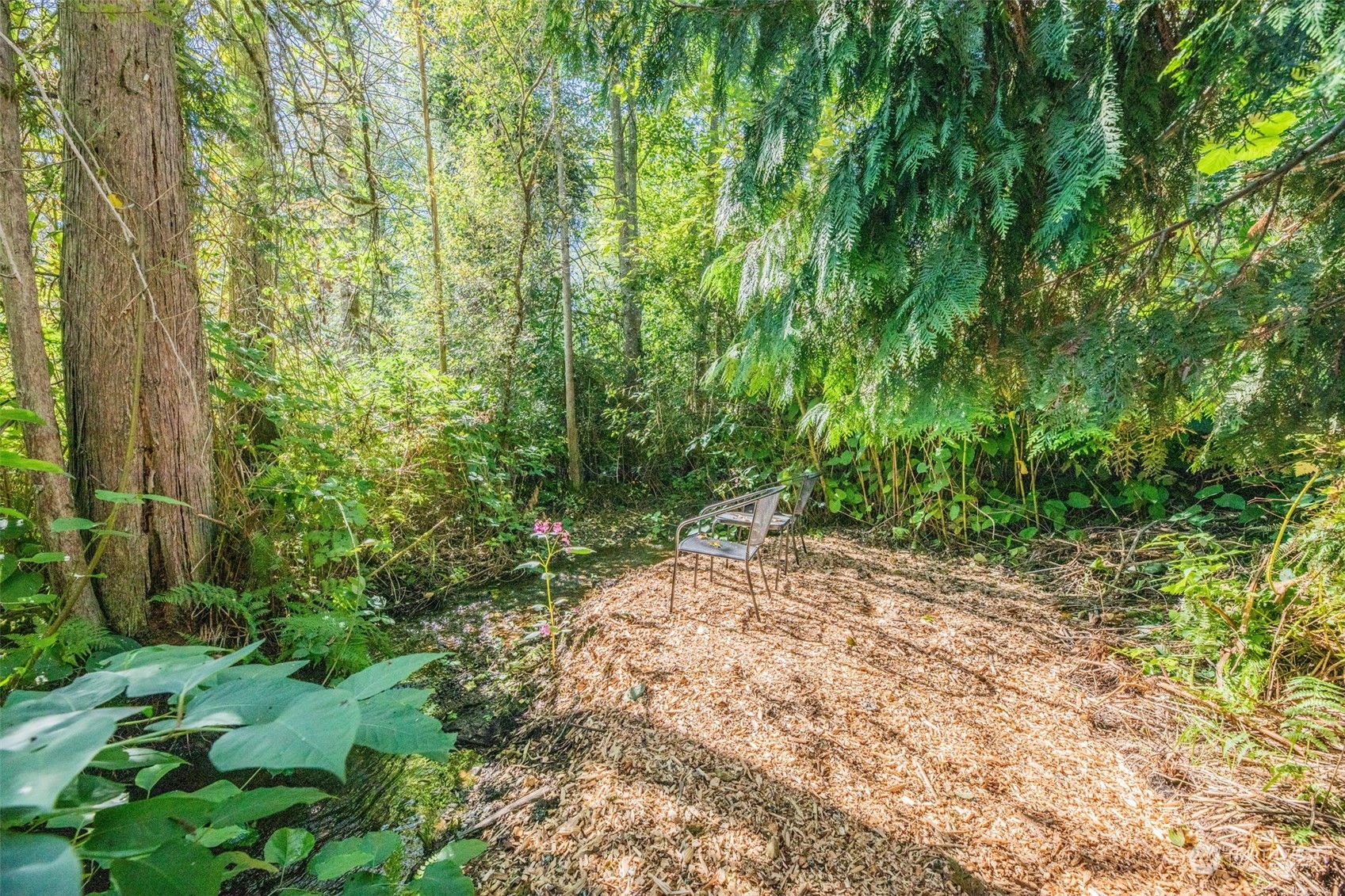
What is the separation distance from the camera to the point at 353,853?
2.23ft

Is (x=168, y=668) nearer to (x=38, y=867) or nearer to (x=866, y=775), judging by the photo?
(x=38, y=867)

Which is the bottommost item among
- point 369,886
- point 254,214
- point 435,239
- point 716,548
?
point 716,548

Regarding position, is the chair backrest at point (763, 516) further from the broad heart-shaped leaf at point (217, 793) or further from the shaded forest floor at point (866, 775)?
the broad heart-shaped leaf at point (217, 793)

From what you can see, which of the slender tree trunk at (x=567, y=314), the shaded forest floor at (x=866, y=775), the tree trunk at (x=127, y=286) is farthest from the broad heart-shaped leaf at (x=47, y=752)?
the slender tree trunk at (x=567, y=314)

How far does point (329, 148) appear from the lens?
319 cm

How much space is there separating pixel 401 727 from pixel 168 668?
22cm

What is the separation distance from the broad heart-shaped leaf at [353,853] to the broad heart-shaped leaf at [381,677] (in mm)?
241

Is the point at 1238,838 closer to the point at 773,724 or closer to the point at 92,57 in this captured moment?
the point at 773,724

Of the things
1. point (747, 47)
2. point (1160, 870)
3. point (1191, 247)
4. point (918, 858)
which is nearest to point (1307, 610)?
point (1160, 870)

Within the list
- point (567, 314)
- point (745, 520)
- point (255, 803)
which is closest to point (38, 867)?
point (255, 803)

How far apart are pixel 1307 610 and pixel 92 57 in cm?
465

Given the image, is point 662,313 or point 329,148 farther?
point 662,313

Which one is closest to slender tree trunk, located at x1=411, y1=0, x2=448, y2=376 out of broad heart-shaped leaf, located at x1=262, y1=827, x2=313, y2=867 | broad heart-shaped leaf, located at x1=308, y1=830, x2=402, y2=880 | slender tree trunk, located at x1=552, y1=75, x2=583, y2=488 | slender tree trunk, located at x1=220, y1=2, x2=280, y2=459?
slender tree trunk, located at x1=552, y1=75, x2=583, y2=488

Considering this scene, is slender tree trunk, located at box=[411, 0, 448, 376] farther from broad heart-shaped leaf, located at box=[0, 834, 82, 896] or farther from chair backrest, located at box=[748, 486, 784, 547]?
broad heart-shaped leaf, located at box=[0, 834, 82, 896]
